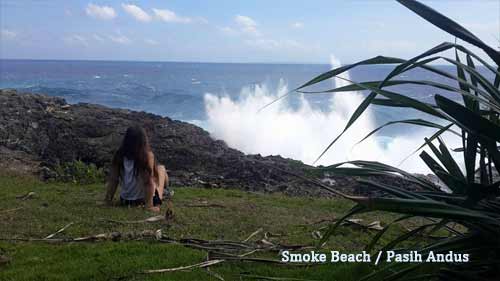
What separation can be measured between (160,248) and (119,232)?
0.73 metres

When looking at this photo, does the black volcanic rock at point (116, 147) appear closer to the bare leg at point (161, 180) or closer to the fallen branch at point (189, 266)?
the bare leg at point (161, 180)

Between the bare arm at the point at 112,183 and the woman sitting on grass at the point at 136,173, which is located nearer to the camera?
the woman sitting on grass at the point at 136,173

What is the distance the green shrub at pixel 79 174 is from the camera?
8891mm

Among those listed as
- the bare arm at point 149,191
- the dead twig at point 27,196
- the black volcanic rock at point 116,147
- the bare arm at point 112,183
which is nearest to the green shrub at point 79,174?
the black volcanic rock at point 116,147

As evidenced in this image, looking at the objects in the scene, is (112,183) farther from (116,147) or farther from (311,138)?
(311,138)

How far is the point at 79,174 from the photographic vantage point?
8.99 meters

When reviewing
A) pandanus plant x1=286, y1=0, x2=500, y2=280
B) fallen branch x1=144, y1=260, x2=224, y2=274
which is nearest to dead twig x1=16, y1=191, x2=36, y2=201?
fallen branch x1=144, y1=260, x2=224, y2=274

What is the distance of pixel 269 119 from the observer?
2506cm

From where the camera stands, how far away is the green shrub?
8.89 metres

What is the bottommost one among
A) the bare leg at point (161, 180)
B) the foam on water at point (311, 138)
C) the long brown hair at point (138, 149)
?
the foam on water at point (311, 138)

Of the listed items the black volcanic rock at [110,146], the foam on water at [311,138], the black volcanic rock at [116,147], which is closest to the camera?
the black volcanic rock at [116,147]

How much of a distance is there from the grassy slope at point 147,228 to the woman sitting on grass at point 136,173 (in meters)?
0.25

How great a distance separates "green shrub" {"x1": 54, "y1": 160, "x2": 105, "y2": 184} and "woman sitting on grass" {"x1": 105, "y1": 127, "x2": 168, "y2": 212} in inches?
89.2

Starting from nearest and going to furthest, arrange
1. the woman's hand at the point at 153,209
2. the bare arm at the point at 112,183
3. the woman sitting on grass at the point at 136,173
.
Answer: the woman's hand at the point at 153,209, the woman sitting on grass at the point at 136,173, the bare arm at the point at 112,183
